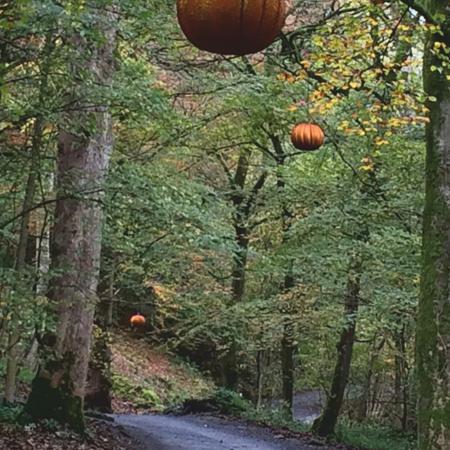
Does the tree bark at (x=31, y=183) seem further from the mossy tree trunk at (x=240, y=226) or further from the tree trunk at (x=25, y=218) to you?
the mossy tree trunk at (x=240, y=226)

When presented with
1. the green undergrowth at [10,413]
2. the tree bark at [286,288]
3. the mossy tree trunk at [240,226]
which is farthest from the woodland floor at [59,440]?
the mossy tree trunk at [240,226]

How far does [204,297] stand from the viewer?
16.4 m

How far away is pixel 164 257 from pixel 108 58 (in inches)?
221

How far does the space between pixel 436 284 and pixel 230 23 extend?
320cm

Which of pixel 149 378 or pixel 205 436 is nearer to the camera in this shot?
pixel 205 436

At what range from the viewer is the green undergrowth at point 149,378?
64.0ft

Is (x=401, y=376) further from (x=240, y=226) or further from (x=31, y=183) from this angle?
(x=31, y=183)

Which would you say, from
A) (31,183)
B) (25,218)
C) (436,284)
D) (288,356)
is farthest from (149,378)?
(436,284)

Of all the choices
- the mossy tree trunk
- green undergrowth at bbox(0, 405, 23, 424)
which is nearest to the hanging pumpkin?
green undergrowth at bbox(0, 405, 23, 424)

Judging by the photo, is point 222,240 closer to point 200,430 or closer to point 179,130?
point 179,130

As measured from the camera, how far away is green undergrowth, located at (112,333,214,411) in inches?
768

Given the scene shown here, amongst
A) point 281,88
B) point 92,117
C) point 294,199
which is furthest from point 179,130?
point 92,117

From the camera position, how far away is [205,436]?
11.4 m

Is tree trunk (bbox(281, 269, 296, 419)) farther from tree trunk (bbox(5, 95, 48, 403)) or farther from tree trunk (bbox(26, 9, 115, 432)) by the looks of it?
tree trunk (bbox(5, 95, 48, 403))
